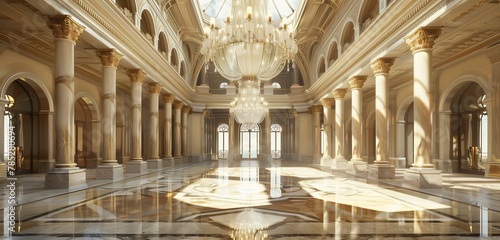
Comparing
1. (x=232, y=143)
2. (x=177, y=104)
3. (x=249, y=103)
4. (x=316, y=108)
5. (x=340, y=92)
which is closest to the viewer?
(x=249, y=103)

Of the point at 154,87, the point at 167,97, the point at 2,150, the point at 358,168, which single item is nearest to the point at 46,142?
the point at 2,150

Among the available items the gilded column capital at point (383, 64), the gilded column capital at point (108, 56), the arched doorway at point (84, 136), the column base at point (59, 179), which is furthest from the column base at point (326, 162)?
the column base at point (59, 179)

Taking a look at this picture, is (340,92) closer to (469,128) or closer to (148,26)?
(469,128)

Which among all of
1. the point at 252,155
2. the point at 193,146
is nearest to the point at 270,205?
the point at 193,146

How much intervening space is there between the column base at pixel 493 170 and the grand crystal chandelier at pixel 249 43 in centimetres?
688

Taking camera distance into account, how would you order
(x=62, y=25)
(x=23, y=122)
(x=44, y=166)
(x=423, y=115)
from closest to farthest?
(x=62, y=25) < (x=423, y=115) < (x=23, y=122) < (x=44, y=166)

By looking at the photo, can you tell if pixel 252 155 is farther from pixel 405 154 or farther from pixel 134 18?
pixel 134 18

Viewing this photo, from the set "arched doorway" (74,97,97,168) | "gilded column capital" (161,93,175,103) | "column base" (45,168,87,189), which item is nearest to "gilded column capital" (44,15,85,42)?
"column base" (45,168,87,189)

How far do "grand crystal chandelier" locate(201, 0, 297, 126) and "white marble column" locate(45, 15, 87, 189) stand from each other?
119 inches

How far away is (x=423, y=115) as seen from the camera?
7.91 metres

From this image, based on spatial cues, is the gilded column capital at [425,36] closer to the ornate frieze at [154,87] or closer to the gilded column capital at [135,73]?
the gilded column capital at [135,73]

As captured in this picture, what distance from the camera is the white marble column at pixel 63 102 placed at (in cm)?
729

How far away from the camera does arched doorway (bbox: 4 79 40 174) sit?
11.4 metres

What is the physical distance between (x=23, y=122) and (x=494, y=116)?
14726 mm
